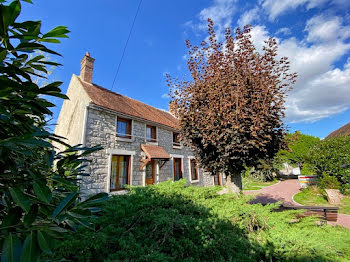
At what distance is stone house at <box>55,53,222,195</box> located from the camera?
832 centimetres

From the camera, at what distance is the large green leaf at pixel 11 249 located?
25.4 inches

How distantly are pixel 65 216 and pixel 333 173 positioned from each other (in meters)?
14.8

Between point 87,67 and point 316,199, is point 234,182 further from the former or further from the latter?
point 87,67

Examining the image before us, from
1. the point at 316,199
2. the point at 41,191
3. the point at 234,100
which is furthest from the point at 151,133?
the point at 316,199

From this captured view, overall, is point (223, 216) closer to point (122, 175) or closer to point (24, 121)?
point (24, 121)

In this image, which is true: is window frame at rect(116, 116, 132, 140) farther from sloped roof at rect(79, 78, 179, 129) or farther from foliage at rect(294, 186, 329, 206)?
foliage at rect(294, 186, 329, 206)

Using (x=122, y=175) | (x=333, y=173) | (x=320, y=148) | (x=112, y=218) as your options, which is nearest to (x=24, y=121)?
(x=112, y=218)

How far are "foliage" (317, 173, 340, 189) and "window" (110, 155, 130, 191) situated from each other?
40.7 ft

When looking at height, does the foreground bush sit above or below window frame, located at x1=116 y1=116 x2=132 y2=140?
below

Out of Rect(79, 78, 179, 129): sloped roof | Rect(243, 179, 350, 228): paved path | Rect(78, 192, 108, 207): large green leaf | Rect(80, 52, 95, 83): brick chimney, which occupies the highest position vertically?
Rect(80, 52, 95, 83): brick chimney

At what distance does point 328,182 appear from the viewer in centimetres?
1025

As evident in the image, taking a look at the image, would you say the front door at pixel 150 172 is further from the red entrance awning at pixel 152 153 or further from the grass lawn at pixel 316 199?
the grass lawn at pixel 316 199

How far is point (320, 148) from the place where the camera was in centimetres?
1180

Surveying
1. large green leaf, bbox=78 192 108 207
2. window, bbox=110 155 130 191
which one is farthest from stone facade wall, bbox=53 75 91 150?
large green leaf, bbox=78 192 108 207
